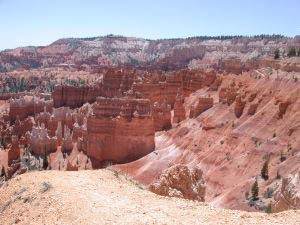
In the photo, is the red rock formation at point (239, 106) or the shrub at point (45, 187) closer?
the shrub at point (45, 187)

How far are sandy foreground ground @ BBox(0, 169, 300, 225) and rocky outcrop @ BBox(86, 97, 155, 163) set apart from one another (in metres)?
30.0

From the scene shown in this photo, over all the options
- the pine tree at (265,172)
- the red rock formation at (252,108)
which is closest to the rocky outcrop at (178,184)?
the pine tree at (265,172)

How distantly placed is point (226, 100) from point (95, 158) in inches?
593

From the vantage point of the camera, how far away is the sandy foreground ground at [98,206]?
39.0 feet

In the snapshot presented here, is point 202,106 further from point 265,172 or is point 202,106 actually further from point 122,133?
point 265,172

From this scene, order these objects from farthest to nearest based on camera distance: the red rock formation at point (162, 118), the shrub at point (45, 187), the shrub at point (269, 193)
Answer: the red rock formation at point (162, 118)
the shrub at point (269, 193)
the shrub at point (45, 187)

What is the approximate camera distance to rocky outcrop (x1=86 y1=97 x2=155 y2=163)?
46406 mm

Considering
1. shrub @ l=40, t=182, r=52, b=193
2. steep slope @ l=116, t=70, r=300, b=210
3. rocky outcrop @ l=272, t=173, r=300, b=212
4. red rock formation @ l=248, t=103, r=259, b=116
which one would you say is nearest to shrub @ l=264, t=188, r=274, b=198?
steep slope @ l=116, t=70, r=300, b=210

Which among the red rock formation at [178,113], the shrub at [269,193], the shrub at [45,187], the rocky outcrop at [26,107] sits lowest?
the rocky outcrop at [26,107]

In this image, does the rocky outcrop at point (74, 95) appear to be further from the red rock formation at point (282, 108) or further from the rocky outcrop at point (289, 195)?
the rocky outcrop at point (289, 195)

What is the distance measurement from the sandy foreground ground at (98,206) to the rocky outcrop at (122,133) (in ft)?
98.4

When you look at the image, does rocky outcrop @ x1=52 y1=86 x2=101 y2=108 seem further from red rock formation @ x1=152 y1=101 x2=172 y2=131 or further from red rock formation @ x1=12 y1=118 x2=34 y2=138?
red rock formation @ x1=152 y1=101 x2=172 y2=131

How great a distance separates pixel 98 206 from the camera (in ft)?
41.9

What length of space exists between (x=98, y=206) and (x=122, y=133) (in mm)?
34132
